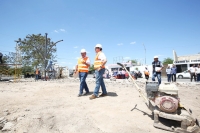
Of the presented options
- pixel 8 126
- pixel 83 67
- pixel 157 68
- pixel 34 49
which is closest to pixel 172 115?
pixel 8 126

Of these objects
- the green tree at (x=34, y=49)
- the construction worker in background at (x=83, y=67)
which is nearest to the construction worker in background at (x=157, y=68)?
the construction worker in background at (x=83, y=67)

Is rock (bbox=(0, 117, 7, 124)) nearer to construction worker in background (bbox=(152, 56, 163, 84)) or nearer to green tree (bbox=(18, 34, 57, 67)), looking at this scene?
construction worker in background (bbox=(152, 56, 163, 84))

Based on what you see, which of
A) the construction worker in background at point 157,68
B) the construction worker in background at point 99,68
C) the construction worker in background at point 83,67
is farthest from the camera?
the construction worker in background at point 157,68

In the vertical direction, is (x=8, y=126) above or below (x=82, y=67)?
below

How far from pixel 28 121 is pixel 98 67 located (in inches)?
95.6

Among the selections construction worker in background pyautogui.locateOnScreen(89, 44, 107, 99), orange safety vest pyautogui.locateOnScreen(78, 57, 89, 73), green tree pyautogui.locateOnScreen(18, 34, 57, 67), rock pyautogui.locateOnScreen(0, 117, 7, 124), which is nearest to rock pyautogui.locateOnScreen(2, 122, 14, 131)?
rock pyautogui.locateOnScreen(0, 117, 7, 124)

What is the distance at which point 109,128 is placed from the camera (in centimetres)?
245

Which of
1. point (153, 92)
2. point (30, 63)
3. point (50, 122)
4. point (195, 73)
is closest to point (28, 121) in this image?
point (50, 122)

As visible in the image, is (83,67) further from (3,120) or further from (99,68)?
(3,120)

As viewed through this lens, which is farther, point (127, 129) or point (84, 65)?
point (84, 65)

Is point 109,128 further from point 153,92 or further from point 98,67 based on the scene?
point 98,67

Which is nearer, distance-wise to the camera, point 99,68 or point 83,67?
point 99,68

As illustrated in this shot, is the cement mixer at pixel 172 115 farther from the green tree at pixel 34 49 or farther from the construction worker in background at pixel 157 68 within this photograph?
the green tree at pixel 34 49

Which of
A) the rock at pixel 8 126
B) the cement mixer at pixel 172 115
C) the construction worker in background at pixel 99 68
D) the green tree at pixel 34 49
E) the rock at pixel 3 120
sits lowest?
the rock at pixel 8 126
